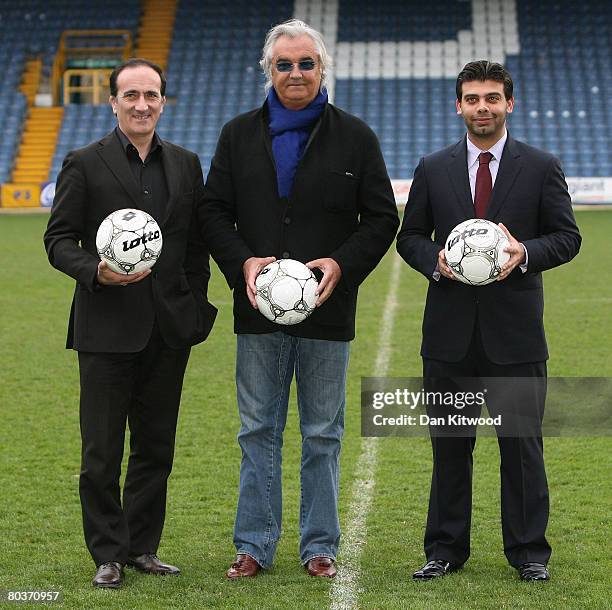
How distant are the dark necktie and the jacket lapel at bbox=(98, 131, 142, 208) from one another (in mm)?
1256

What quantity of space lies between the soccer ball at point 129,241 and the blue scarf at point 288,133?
531 mm

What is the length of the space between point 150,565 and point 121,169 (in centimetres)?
152

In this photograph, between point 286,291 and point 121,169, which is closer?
point 286,291

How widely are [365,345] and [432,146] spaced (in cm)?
1919

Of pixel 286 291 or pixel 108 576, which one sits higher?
pixel 286 291

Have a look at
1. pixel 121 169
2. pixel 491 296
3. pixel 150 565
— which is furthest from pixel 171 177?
pixel 150 565

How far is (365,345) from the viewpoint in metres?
9.93

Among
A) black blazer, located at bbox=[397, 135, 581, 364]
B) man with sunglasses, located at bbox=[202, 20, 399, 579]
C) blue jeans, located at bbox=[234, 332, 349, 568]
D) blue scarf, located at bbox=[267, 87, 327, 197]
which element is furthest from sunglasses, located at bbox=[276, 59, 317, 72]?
blue jeans, located at bbox=[234, 332, 349, 568]

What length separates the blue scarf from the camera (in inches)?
163

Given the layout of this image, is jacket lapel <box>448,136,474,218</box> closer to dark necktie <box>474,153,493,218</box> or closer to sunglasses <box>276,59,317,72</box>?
dark necktie <box>474,153,493,218</box>

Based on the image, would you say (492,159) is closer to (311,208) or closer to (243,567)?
(311,208)

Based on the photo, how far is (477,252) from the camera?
12.6 feet

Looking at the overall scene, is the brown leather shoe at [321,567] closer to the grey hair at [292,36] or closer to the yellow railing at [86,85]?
the grey hair at [292,36]

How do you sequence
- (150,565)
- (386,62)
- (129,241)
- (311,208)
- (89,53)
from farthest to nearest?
(89,53), (386,62), (150,565), (311,208), (129,241)
